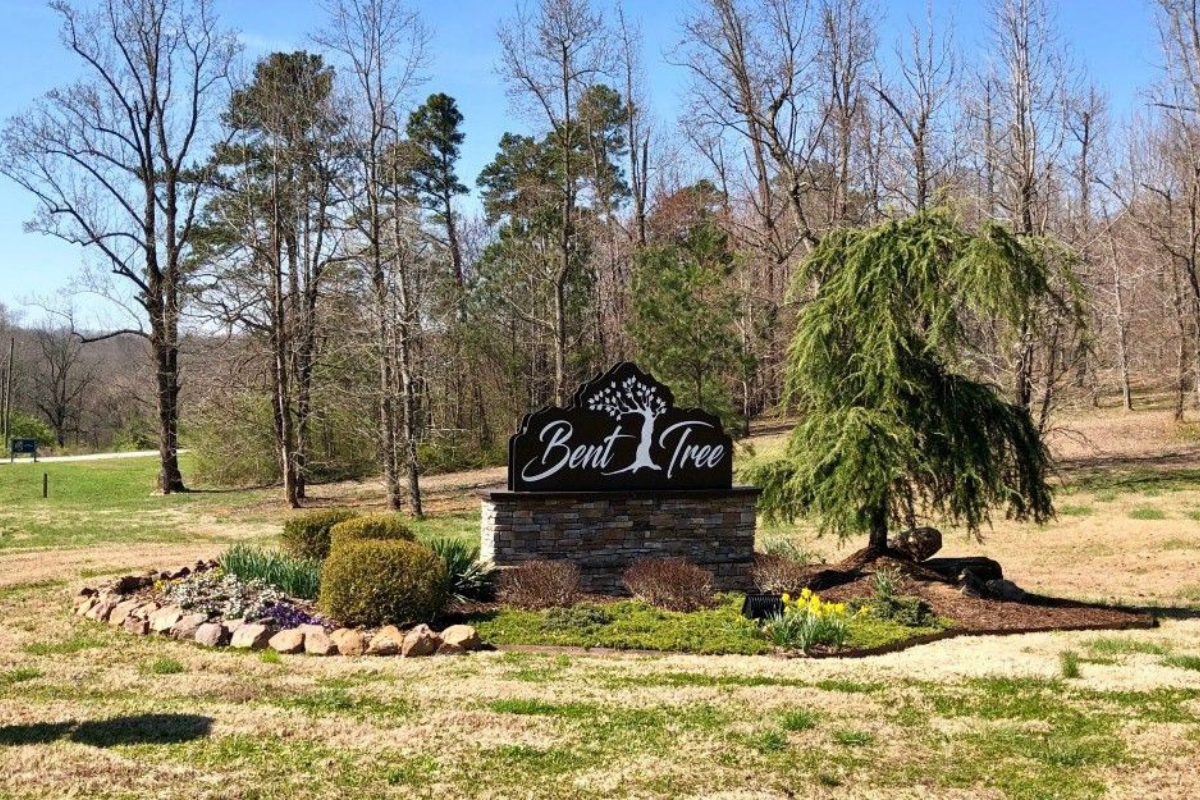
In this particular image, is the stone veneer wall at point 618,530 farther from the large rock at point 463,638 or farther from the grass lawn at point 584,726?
the grass lawn at point 584,726

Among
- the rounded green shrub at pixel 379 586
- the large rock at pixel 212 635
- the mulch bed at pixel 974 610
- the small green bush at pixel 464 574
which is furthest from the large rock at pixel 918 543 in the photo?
the large rock at pixel 212 635

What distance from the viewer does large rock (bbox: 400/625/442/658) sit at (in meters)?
8.80

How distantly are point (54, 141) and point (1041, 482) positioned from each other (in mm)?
28382

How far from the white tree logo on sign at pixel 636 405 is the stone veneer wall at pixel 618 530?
16.7 inches

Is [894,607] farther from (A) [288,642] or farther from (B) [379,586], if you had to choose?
(A) [288,642]

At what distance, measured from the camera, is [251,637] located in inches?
358

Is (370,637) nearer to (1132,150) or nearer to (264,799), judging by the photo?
(264,799)

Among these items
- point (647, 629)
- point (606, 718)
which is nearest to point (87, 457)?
point (647, 629)

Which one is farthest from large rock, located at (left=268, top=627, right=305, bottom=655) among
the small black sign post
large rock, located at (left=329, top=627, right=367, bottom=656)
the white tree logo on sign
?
the small black sign post

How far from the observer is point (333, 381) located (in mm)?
28344

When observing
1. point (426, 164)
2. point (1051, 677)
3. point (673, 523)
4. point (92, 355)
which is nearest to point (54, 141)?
point (426, 164)

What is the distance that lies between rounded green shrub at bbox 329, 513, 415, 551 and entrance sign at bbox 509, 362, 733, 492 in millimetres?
1378

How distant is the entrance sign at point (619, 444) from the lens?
476 inches

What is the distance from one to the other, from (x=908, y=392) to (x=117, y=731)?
30.7 ft
